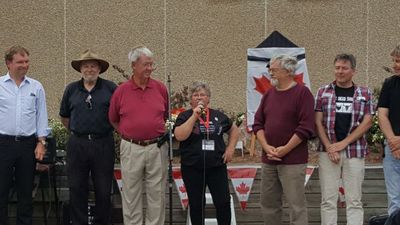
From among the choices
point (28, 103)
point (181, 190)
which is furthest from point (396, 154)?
point (28, 103)

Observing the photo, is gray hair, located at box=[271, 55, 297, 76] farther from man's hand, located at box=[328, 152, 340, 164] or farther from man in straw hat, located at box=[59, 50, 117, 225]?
man in straw hat, located at box=[59, 50, 117, 225]

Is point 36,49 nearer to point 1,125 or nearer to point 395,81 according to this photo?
point 1,125

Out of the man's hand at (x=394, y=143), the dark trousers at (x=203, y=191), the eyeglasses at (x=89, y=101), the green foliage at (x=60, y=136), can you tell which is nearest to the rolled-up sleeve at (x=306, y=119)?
the man's hand at (x=394, y=143)

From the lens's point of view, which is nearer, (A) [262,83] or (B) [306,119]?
(B) [306,119]

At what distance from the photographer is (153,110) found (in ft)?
20.1

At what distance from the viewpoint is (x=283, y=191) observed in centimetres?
587

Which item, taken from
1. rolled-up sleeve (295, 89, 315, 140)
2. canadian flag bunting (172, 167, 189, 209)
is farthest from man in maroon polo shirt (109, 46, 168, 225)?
rolled-up sleeve (295, 89, 315, 140)

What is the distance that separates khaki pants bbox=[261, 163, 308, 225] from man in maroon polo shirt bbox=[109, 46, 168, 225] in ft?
3.36

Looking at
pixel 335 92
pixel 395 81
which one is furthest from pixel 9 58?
pixel 395 81

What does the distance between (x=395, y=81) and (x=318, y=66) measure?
4.30 metres

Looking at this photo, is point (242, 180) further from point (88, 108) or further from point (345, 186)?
point (88, 108)

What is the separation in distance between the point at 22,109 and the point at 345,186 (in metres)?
3.18

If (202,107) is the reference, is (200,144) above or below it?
below

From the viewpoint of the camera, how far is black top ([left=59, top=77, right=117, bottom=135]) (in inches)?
247
